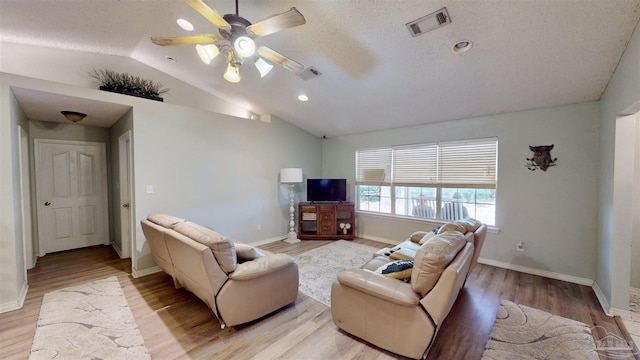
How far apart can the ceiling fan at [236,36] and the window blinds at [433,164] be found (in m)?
3.17

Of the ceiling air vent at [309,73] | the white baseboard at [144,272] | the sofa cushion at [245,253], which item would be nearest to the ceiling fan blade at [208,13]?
the ceiling air vent at [309,73]

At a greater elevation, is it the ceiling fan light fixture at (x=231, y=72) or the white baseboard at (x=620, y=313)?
the ceiling fan light fixture at (x=231, y=72)

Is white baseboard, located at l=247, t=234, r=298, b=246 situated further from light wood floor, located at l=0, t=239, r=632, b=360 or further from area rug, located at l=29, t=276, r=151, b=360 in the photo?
area rug, located at l=29, t=276, r=151, b=360

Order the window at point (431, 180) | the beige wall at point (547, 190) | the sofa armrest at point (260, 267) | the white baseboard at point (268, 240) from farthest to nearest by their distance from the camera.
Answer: the white baseboard at point (268, 240)
the window at point (431, 180)
the beige wall at point (547, 190)
the sofa armrest at point (260, 267)

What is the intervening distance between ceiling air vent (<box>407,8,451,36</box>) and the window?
236 cm

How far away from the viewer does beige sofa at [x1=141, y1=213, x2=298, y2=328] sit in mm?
2039

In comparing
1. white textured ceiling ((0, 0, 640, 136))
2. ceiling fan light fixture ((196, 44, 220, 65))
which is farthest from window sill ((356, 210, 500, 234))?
ceiling fan light fixture ((196, 44, 220, 65))

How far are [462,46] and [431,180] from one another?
2.52 m

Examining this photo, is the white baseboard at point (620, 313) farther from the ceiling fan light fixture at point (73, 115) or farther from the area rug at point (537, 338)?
the ceiling fan light fixture at point (73, 115)

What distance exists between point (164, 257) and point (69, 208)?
10.8 ft

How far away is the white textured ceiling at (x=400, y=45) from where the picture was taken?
2070mm

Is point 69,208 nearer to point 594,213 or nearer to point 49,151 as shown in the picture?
→ point 49,151

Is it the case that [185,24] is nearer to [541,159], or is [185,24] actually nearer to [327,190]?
[327,190]

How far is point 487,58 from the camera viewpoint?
2.58m
